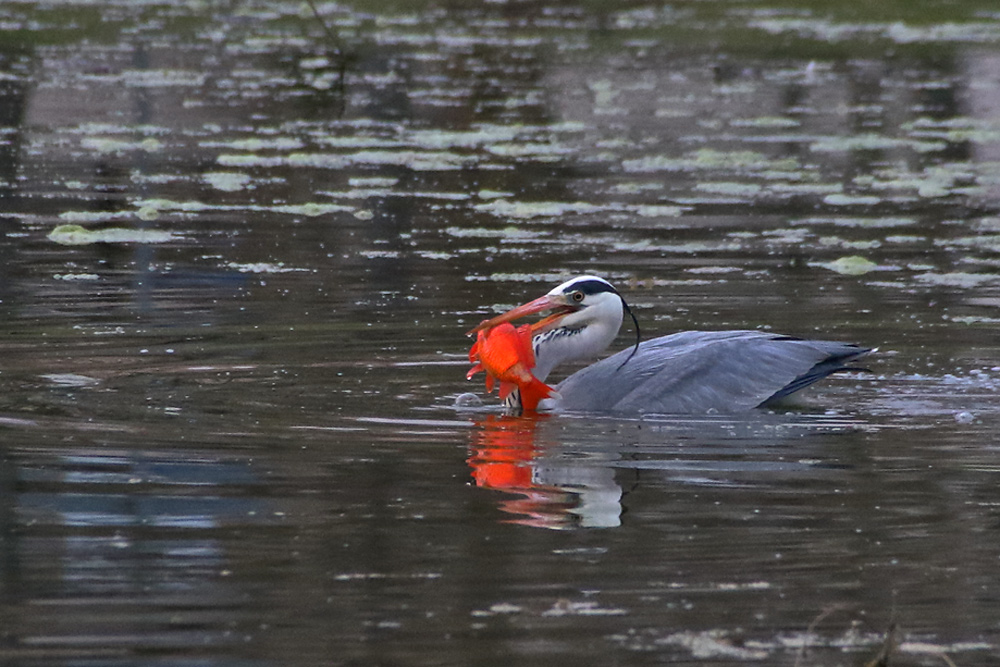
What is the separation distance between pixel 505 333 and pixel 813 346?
145 centimetres

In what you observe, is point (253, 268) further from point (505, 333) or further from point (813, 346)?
point (813, 346)

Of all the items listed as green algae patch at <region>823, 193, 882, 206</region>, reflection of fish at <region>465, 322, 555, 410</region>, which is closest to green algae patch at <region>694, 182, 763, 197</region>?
green algae patch at <region>823, 193, 882, 206</region>

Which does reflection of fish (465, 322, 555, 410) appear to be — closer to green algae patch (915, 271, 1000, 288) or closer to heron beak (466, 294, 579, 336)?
heron beak (466, 294, 579, 336)

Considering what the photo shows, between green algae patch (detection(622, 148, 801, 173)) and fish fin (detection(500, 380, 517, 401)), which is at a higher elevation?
green algae patch (detection(622, 148, 801, 173))

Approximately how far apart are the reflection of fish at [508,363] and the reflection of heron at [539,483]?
0.53 m

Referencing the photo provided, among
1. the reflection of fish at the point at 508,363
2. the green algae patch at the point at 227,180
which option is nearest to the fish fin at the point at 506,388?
the reflection of fish at the point at 508,363

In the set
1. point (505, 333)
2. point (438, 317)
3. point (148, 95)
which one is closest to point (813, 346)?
point (505, 333)

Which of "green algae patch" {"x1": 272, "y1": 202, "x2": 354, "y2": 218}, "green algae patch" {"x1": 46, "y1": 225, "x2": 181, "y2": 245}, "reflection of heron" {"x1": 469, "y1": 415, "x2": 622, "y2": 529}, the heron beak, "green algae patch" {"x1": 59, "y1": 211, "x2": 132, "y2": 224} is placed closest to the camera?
"reflection of heron" {"x1": 469, "y1": 415, "x2": 622, "y2": 529}

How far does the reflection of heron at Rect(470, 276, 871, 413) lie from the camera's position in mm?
8586

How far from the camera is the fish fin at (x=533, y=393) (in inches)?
339

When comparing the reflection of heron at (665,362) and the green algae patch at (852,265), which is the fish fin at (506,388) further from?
the green algae patch at (852,265)

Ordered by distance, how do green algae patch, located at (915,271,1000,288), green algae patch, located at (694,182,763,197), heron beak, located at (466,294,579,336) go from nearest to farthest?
heron beak, located at (466,294,579,336) → green algae patch, located at (915,271,1000,288) → green algae patch, located at (694,182,763,197)

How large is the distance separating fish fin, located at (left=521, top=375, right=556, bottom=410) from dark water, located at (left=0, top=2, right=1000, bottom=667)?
289 mm

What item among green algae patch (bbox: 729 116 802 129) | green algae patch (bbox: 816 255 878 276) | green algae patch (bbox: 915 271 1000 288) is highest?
green algae patch (bbox: 729 116 802 129)
